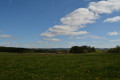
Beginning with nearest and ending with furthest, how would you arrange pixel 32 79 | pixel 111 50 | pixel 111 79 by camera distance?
pixel 111 79 → pixel 32 79 → pixel 111 50

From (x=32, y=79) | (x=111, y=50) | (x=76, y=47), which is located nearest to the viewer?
(x=32, y=79)

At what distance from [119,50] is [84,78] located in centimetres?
6327

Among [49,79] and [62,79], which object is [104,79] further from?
[49,79]

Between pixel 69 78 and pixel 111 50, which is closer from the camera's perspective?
pixel 69 78

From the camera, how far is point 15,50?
75438mm

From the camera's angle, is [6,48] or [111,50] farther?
[6,48]

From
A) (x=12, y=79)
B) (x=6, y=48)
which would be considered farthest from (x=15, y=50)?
(x=12, y=79)

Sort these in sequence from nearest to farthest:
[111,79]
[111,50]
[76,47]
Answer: [111,79], [111,50], [76,47]

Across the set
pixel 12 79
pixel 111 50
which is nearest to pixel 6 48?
pixel 111 50

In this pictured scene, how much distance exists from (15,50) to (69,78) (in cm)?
6957

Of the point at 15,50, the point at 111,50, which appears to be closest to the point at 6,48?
the point at 15,50

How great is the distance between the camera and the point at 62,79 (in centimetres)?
1052

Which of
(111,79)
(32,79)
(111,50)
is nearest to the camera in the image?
(111,79)

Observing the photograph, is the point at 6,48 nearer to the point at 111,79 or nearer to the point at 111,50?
the point at 111,50
